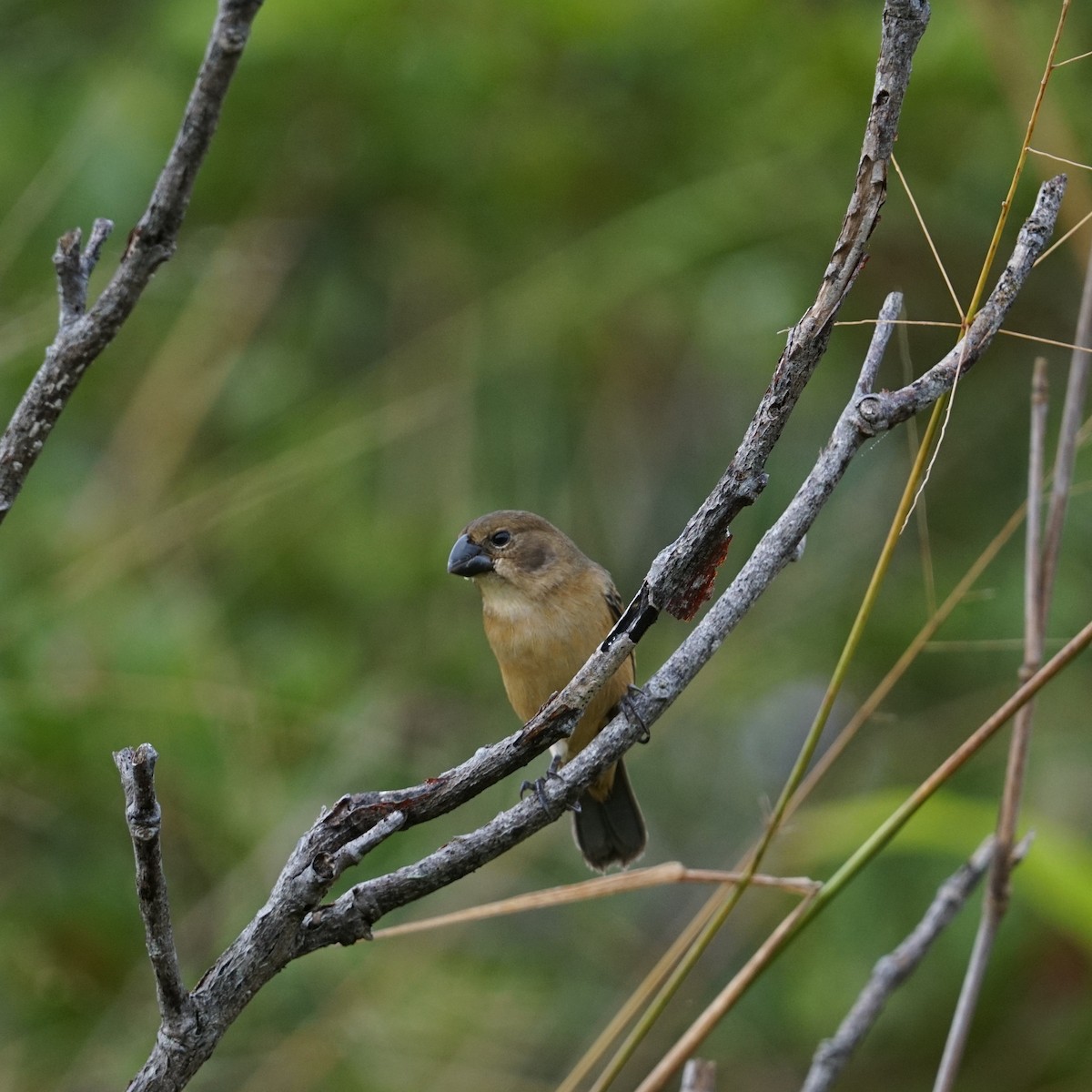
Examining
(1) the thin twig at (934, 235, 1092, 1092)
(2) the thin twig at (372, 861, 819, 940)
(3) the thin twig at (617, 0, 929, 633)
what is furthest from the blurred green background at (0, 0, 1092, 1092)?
(3) the thin twig at (617, 0, 929, 633)

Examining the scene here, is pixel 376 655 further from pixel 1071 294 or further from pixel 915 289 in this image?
pixel 1071 294

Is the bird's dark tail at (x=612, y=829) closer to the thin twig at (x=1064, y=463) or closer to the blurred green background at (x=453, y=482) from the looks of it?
the blurred green background at (x=453, y=482)

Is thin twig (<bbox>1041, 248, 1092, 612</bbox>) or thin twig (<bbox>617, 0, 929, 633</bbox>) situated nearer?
thin twig (<bbox>617, 0, 929, 633</bbox>)

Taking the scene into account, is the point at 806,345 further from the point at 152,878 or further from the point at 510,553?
the point at 510,553

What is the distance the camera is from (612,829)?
15.2ft

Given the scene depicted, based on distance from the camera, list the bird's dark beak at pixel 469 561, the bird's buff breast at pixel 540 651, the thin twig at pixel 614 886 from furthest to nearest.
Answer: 1. the bird's dark beak at pixel 469 561
2. the bird's buff breast at pixel 540 651
3. the thin twig at pixel 614 886

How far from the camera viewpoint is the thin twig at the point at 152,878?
1377 millimetres

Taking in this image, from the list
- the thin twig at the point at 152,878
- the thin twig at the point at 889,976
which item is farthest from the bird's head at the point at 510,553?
the thin twig at the point at 152,878

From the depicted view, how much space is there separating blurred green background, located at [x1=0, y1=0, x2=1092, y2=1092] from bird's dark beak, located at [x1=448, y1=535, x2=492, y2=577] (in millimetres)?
742

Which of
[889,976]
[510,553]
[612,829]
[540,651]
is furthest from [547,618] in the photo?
[889,976]

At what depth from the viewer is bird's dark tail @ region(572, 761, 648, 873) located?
459 cm

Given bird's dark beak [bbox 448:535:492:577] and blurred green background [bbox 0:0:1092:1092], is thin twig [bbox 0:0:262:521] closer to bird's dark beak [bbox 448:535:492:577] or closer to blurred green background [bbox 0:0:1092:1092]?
blurred green background [bbox 0:0:1092:1092]

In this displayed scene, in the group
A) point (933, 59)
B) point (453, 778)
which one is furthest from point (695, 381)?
point (453, 778)

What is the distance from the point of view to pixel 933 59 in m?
4.66
